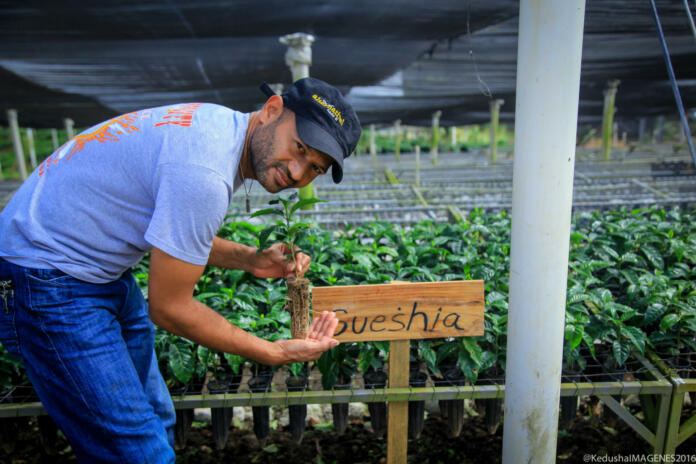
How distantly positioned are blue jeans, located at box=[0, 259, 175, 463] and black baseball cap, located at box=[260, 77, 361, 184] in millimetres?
867

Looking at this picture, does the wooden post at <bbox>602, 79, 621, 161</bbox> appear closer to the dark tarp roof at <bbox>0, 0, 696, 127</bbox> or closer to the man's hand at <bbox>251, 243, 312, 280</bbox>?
the dark tarp roof at <bbox>0, 0, 696, 127</bbox>

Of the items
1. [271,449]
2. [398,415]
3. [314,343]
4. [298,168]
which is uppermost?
[298,168]

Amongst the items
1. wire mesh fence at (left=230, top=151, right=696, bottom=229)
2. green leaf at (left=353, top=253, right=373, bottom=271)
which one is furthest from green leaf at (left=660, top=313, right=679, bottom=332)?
wire mesh fence at (left=230, top=151, right=696, bottom=229)

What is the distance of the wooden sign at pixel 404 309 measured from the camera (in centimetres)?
201

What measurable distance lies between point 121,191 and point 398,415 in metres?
1.53

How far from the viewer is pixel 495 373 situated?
2.54 metres

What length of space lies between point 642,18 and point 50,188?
766 cm

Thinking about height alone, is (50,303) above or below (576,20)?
below

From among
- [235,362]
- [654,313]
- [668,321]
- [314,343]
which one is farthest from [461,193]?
[314,343]

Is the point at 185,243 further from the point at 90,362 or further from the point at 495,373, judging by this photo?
the point at 495,373

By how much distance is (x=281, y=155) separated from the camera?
1.58 m

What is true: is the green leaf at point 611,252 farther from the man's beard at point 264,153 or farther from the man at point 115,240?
the man's beard at point 264,153

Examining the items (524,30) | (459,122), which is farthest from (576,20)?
(459,122)

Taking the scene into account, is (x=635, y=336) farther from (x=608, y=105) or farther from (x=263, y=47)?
(x=608, y=105)
